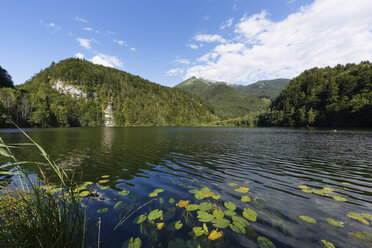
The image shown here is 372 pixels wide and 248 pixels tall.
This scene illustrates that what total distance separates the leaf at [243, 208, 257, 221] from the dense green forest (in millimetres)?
123143

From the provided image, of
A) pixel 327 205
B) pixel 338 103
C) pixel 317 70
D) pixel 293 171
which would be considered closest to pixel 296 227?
pixel 327 205

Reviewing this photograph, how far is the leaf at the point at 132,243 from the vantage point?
17.4ft

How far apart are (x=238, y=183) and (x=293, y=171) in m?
6.82

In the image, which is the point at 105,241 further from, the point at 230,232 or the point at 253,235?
the point at 253,235

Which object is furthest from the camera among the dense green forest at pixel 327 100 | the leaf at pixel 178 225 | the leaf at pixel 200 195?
the dense green forest at pixel 327 100

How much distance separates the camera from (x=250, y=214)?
712cm

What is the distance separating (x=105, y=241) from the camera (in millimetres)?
5621

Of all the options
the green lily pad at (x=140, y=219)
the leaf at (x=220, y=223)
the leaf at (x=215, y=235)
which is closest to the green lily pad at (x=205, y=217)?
the leaf at (x=220, y=223)

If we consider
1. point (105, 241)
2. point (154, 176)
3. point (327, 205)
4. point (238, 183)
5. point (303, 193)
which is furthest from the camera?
point (154, 176)

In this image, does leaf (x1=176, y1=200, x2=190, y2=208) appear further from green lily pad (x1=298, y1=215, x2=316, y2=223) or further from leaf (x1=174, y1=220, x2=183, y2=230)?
green lily pad (x1=298, y1=215, x2=316, y2=223)

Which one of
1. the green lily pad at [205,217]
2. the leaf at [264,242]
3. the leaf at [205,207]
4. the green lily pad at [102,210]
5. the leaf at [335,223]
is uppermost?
the green lily pad at [205,217]

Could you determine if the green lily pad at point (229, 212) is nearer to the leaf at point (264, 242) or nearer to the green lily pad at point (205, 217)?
the green lily pad at point (205, 217)

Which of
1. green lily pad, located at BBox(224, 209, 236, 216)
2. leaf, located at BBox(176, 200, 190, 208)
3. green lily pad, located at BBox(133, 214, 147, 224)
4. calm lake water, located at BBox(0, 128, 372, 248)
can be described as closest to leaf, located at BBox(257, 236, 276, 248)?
calm lake water, located at BBox(0, 128, 372, 248)

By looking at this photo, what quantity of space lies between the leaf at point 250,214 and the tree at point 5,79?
19181cm
